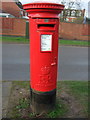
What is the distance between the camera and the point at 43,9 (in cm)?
318

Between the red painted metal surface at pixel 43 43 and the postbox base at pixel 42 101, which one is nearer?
the red painted metal surface at pixel 43 43

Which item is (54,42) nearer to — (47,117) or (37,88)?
(37,88)

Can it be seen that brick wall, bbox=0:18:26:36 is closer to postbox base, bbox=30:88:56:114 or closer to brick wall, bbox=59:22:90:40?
brick wall, bbox=59:22:90:40

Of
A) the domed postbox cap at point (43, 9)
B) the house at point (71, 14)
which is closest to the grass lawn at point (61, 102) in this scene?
the domed postbox cap at point (43, 9)

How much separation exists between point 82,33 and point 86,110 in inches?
613

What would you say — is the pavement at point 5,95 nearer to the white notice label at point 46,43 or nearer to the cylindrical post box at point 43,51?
the cylindrical post box at point 43,51

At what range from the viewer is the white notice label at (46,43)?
3.33 metres

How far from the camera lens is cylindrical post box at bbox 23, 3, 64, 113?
10.6ft

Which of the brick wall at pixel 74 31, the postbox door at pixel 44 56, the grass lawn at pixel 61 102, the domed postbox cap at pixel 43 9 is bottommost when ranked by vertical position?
the grass lawn at pixel 61 102

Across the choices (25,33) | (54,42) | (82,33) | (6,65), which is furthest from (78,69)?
(82,33)

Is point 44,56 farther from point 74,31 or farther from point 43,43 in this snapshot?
point 74,31

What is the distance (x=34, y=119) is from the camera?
3469mm

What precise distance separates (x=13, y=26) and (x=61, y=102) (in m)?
14.3

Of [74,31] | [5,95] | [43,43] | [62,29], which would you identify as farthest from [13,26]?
[43,43]
